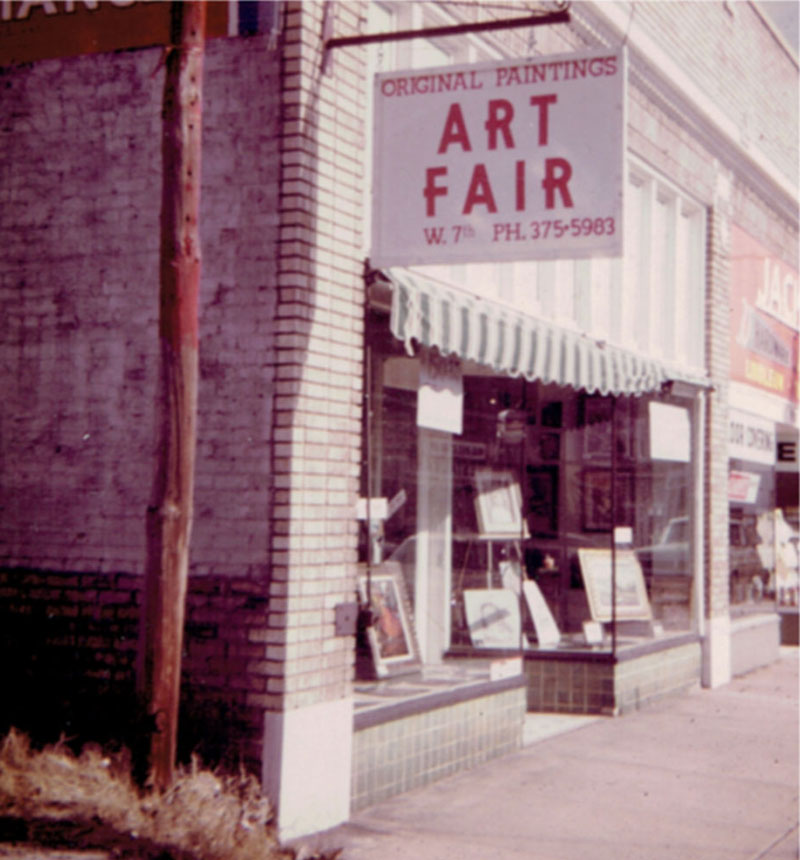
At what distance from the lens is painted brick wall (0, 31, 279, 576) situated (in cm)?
687

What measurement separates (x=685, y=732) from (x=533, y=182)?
17.5 feet

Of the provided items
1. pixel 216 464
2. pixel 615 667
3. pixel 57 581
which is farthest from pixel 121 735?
pixel 615 667

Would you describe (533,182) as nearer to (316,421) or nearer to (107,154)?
(316,421)

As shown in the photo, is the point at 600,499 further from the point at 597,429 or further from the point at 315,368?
the point at 315,368

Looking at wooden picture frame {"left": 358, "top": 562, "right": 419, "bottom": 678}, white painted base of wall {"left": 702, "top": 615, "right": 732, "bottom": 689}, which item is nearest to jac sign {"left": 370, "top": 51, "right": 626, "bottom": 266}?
wooden picture frame {"left": 358, "top": 562, "right": 419, "bottom": 678}

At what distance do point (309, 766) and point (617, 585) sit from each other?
539 centimetres

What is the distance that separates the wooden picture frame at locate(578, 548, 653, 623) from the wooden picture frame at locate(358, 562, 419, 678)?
9.82ft

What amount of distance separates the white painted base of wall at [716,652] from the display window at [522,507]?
0.86 feet

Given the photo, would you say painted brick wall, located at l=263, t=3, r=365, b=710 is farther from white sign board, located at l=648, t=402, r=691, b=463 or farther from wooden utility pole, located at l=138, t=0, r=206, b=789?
white sign board, located at l=648, t=402, r=691, b=463

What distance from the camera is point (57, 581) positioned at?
A: 7184 mm

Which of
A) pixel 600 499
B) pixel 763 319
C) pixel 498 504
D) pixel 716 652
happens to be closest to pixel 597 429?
pixel 600 499

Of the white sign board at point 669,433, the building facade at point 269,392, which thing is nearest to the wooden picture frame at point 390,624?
the building facade at point 269,392

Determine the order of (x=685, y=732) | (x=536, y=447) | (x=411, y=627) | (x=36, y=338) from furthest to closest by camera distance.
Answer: (x=536, y=447)
(x=685, y=732)
(x=411, y=627)
(x=36, y=338)

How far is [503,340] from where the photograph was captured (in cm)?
813
